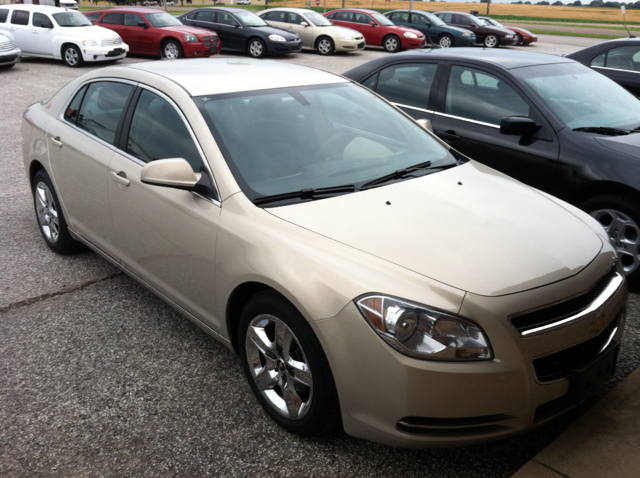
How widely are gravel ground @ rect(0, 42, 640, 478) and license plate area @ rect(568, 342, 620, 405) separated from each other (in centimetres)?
43

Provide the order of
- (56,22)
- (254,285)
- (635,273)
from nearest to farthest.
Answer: (254,285) < (635,273) < (56,22)

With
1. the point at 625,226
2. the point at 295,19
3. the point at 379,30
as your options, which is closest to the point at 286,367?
the point at 625,226

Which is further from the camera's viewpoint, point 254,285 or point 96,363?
point 96,363

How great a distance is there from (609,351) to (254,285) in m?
1.61

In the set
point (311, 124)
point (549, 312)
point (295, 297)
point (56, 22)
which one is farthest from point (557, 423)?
point (56, 22)

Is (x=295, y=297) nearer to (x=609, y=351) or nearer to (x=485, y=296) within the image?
(x=485, y=296)

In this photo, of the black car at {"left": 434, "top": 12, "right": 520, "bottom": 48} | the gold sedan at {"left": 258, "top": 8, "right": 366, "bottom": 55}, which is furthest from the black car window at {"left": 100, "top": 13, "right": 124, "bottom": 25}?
the black car at {"left": 434, "top": 12, "right": 520, "bottom": 48}

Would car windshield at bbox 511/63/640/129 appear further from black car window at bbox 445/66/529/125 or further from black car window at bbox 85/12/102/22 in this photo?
black car window at bbox 85/12/102/22

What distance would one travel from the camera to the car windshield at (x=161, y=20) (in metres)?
18.9

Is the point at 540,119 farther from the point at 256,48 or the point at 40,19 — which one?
the point at 40,19

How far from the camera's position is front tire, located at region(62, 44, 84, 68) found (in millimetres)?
16922

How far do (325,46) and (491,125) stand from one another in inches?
703

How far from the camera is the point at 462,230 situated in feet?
9.18

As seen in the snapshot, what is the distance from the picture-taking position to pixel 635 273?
4414mm
